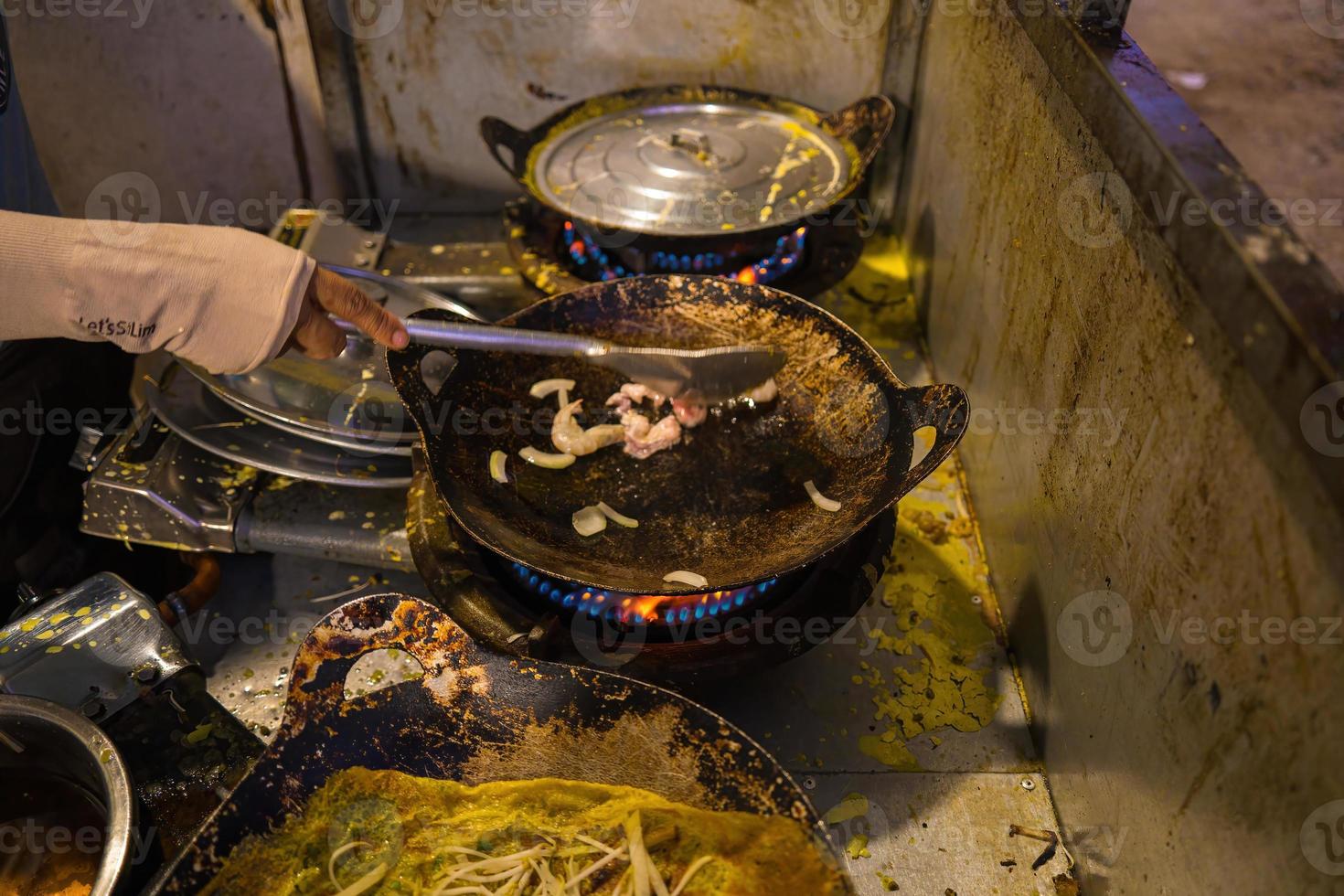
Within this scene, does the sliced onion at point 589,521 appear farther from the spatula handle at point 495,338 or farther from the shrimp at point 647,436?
the spatula handle at point 495,338

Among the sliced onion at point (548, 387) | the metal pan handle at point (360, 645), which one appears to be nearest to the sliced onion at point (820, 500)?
the sliced onion at point (548, 387)

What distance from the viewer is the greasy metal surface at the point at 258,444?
2.19 metres

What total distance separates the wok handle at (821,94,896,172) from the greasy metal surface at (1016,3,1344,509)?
3.52 ft

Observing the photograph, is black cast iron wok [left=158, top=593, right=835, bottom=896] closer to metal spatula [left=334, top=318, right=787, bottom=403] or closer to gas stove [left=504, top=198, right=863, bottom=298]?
metal spatula [left=334, top=318, right=787, bottom=403]

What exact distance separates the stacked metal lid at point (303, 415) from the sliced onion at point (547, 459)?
293 mm

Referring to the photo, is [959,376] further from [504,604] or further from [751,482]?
Answer: [504,604]

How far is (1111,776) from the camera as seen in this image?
1591mm

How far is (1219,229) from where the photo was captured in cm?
125

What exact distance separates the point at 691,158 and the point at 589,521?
1338 mm

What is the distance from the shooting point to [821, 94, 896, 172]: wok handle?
2842 millimetres

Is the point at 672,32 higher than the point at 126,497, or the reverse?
the point at 672,32

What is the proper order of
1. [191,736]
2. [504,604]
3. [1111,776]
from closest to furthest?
1. [1111,776]
2. [191,736]
3. [504,604]

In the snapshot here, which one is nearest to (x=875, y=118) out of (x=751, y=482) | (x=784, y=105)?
(x=784, y=105)

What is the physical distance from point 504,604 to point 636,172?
145cm
